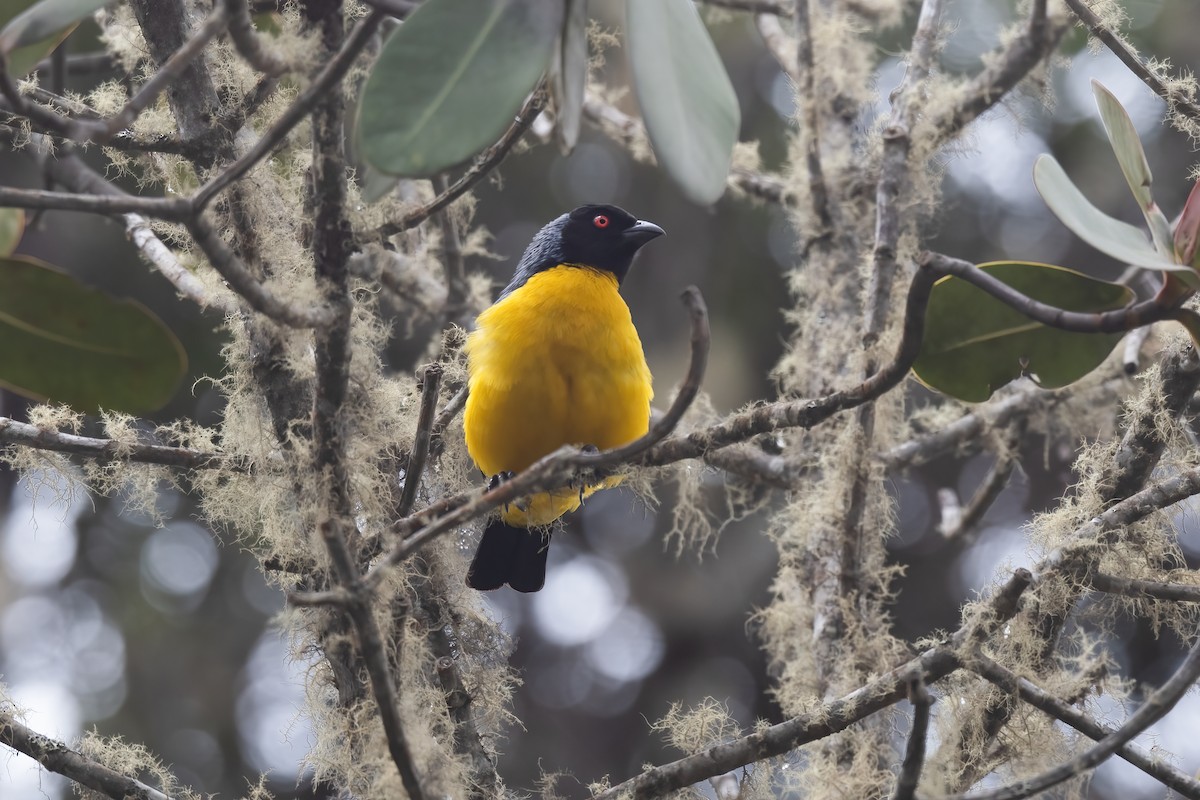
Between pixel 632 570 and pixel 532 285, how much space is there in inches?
164

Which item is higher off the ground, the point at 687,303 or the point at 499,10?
the point at 499,10

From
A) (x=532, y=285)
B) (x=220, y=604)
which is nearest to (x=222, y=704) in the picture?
(x=220, y=604)

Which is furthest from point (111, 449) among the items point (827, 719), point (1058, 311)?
point (1058, 311)

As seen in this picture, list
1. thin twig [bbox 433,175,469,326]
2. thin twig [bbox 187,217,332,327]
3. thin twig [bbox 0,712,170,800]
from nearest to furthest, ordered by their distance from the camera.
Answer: thin twig [bbox 187,217,332,327] → thin twig [bbox 0,712,170,800] → thin twig [bbox 433,175,469,326]

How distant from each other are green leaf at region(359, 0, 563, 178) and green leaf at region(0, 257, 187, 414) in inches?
20.6

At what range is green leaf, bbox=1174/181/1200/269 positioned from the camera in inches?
74.8

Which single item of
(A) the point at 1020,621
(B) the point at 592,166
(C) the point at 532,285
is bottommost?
(A) the point at 1020,621

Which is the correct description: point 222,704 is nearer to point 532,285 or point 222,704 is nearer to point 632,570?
point 632,570

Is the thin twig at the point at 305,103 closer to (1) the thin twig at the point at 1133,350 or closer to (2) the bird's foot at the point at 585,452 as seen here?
(2) the bird's foot at the point at 585,452

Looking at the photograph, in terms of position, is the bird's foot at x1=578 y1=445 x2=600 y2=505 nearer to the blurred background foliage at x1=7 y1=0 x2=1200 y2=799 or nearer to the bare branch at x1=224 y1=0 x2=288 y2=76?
the bare branch at x1=224 y1=0 x2=288 y2=76

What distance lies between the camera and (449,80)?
1.65m

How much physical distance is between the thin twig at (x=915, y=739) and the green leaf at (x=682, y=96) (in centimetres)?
83

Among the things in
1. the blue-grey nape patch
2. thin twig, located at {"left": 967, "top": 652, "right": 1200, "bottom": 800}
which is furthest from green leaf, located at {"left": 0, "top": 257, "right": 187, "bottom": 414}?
the blue-grey nape patch

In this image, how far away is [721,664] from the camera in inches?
283
